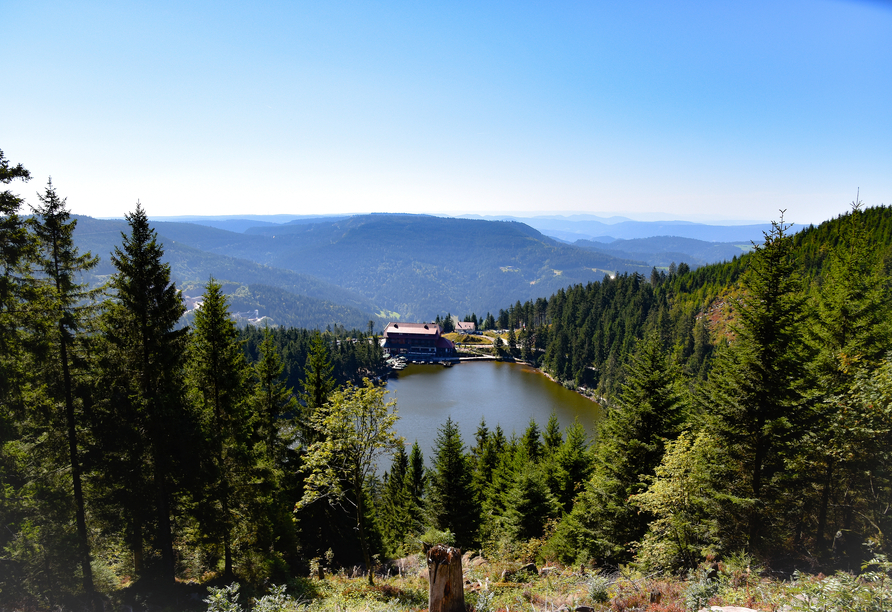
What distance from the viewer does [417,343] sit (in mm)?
148500

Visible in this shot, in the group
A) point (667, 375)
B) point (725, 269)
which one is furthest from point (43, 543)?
point (725, 269)

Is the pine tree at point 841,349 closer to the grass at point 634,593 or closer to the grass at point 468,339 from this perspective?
the grass at point 634,593

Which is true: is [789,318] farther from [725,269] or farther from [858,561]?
[725,269]

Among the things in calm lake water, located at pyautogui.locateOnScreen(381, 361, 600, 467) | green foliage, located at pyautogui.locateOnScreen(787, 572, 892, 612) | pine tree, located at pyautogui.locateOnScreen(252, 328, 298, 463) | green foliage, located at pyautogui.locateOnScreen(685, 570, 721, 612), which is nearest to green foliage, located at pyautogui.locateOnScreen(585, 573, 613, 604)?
green foliage, located at pyautogui.locateOnScreen(685, 570, 721, 612)

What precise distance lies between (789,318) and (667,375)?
13.9 ft

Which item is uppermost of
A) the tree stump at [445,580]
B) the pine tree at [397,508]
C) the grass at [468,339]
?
the tree stump at [445,580]

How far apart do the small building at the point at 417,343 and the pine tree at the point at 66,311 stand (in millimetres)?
131392

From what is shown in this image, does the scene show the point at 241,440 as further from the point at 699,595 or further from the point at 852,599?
the point at 852,599

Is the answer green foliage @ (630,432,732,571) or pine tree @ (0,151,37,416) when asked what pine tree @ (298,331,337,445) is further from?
green foliage @ (630,432,732,571)

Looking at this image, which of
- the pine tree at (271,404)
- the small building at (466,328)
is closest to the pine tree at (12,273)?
the pine tree at (271,404)

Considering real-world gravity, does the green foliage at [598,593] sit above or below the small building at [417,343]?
above

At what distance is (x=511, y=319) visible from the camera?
166 m

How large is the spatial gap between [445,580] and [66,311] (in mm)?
13579

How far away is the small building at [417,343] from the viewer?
481 ft
